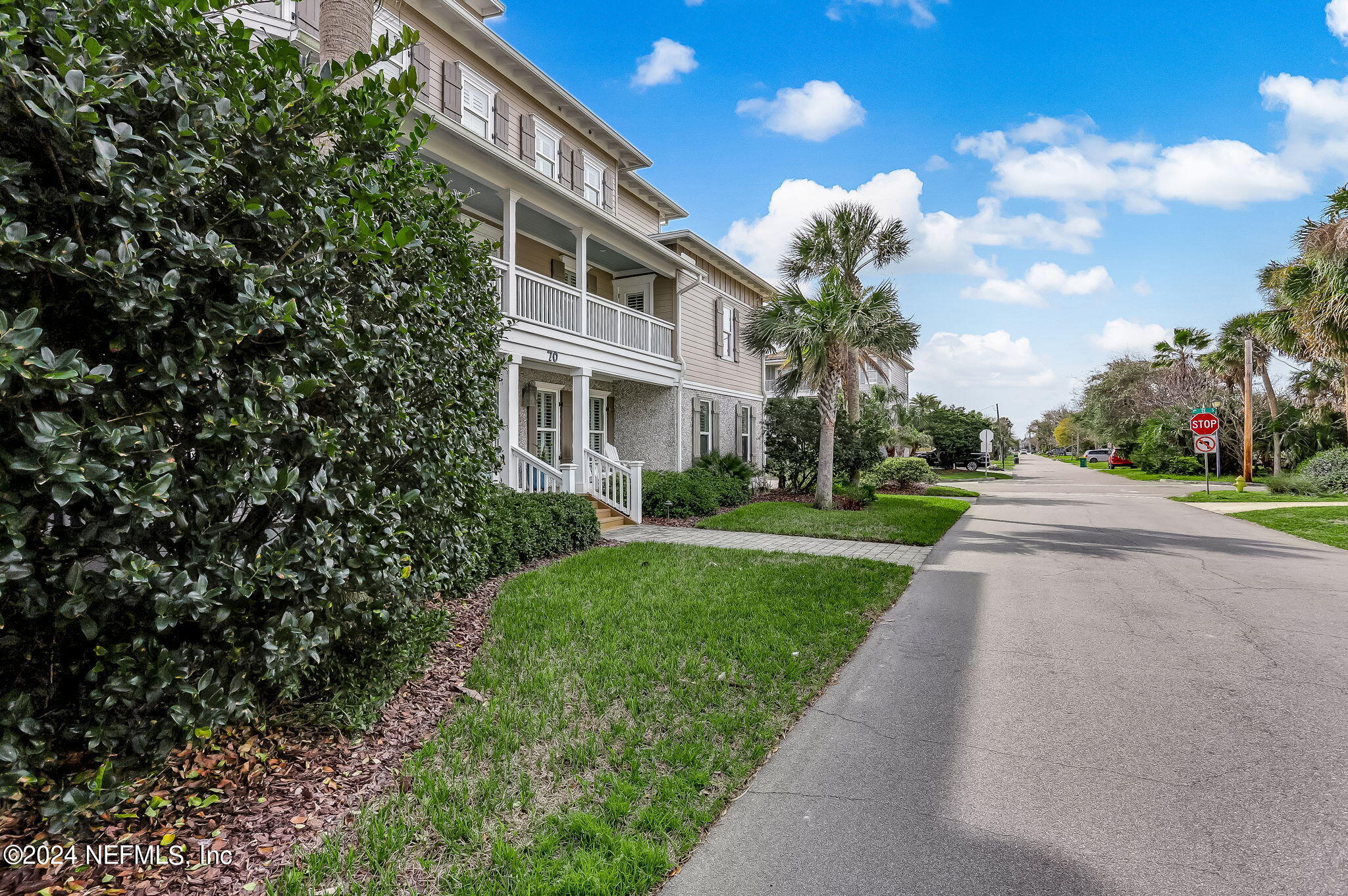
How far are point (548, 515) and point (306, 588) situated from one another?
6070 millimetres

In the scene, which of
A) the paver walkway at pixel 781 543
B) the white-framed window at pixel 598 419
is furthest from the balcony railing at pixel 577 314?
→ the paver walkway at pixel 781 543

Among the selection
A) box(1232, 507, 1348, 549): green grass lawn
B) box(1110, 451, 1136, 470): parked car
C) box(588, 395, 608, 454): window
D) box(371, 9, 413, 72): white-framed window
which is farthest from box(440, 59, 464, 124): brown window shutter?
box(1110, 451, 1136, 470): parked car

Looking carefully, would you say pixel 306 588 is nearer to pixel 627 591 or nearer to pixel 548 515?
pixel 627 591

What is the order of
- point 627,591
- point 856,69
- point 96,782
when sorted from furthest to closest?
1. point 856,69
2. point 627,591
3. point 96,782

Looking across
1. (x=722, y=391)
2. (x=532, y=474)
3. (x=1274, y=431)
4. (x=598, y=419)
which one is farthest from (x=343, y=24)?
(x=1274, y=431)

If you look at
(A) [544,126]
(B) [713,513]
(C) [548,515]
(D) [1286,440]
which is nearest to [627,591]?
(C) [548,515]

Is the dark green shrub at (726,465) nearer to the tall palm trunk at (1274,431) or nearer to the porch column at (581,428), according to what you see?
the porch column at (581,428)

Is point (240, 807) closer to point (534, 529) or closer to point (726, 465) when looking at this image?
point (534, 529)

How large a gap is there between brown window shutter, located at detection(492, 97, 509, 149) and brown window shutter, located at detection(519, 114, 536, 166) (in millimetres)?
449

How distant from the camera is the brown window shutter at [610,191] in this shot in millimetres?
16625

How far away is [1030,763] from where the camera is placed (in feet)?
11.1

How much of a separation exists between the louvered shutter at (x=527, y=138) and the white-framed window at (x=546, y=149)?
108 mm

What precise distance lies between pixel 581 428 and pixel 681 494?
8.85ft

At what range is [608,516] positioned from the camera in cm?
1239
